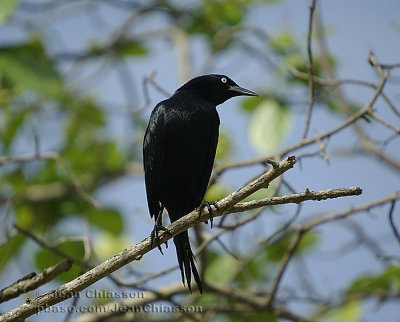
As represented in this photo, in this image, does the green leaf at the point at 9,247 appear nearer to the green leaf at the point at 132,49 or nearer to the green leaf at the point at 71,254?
the green leaf at the point at 71,254

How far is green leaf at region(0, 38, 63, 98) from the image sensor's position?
4.30m

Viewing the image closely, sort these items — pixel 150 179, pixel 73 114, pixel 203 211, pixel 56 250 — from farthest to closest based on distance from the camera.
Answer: pixel 73 114
pixel 150 179
pixel 56 250
pixel 203 211

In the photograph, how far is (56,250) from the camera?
3650mm

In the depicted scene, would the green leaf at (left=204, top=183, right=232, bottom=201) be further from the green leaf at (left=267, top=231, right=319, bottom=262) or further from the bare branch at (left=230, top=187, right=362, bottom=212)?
the bare branch at (left=230, top=187, right=362, bottom=212)

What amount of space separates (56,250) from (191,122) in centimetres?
122

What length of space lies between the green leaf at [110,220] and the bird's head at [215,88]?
148 centimetres

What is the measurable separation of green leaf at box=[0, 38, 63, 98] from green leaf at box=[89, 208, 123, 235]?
136cm

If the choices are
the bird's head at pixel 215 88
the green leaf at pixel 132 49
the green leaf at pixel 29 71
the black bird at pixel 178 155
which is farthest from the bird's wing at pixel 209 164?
the green leaf at pixel 132 49

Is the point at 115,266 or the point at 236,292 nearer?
the point at 115,266

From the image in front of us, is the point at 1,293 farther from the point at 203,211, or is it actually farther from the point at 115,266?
the point at 203,211

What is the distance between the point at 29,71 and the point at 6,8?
69 cm

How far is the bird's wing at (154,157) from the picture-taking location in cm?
390

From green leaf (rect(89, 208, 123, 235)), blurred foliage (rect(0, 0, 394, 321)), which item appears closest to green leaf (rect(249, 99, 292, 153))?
blurred foliage (rect(0, 0, 394, 321))

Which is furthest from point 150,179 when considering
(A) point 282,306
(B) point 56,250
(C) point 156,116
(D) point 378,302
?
(D) point 378,302
